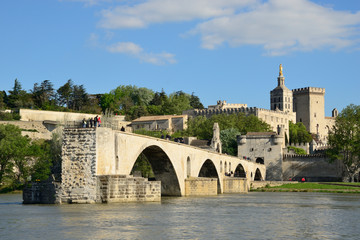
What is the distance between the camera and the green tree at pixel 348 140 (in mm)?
85312

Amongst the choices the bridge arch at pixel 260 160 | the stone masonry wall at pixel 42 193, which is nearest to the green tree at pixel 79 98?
the bridge arch at pixel 260 160

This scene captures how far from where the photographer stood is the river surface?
2289 centimetres

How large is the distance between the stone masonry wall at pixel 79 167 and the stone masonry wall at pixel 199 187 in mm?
18751

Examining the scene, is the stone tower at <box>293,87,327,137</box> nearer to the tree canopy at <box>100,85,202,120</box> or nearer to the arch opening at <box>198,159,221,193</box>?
the tree canopy at <box>100,85,202,120</box>

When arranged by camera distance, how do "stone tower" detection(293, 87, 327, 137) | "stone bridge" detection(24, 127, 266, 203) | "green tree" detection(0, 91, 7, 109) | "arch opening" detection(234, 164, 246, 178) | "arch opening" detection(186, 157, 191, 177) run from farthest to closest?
"stone tower" detection(293, 87, 327, 137) < "green tree" detection(0, 91, 7, 109) < "arch opening" detection(234, 164, 246, 178) < "arch opening" detection(186, 157, 191, 177) < "stone bridge" detection(24, 127, 266, 203)

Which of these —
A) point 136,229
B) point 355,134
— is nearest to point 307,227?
point 136,229

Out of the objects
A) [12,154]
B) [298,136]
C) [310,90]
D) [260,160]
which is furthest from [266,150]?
[310,90]

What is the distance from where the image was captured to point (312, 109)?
490ft

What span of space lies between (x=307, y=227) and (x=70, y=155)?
49.6ft

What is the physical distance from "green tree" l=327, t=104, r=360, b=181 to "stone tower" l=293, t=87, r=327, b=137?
5870cm

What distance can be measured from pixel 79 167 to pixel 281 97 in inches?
4718

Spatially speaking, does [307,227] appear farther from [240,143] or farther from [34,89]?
[34,89]

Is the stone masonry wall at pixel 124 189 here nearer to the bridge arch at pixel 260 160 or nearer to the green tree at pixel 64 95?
the bridge arch at pixel 260 160

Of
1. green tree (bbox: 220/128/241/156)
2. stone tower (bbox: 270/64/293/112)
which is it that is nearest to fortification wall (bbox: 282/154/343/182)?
green tree (bbox: 220/128/241/156)
